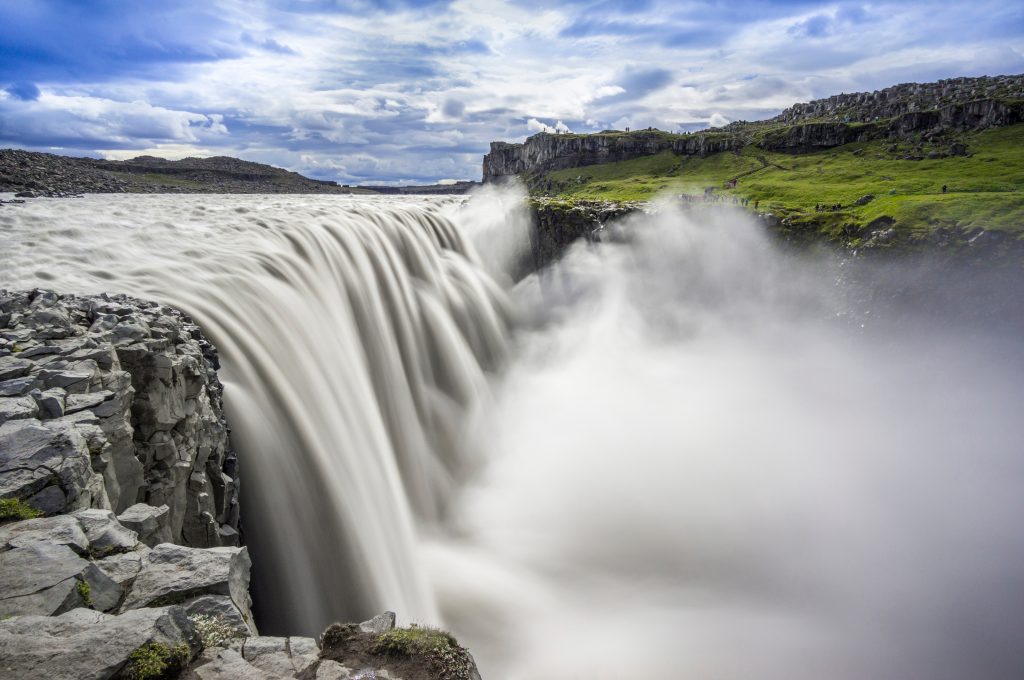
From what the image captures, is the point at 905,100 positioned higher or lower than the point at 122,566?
higher

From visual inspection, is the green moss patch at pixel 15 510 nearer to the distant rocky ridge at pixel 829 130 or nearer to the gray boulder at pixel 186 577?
Answer: the gray boulder at pixel 186 577

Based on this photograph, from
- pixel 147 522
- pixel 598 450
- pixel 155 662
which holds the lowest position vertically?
pixel 598 450

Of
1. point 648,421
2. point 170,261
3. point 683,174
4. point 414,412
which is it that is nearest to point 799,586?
point 648,421

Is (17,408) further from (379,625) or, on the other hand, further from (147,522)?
(379,625)

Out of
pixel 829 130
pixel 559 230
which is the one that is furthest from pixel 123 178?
pixel 829 130

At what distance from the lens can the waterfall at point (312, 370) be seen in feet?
47.1

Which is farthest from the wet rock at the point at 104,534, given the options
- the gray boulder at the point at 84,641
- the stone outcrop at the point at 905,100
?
the stone outcrop at the point at 905,100

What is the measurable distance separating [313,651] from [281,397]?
10901mm

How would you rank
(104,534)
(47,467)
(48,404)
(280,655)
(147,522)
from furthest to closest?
(48,404), (147,522), (47,467), (104,534), (280,655)

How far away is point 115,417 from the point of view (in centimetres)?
925

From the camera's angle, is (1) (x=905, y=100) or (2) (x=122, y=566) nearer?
(2) (x=122, y=566)

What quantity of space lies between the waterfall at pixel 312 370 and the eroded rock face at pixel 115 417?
1.75m

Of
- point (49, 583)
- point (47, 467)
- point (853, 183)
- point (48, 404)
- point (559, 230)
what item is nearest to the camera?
point (49, 583)

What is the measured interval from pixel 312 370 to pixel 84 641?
13582mm
